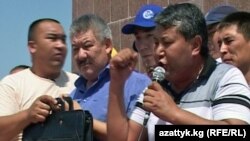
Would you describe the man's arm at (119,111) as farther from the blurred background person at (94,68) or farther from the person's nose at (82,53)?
the person's nose at (82,53)

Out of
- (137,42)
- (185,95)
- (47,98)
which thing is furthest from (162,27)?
(137,42)

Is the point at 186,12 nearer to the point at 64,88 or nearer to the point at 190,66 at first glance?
the point at 190,66

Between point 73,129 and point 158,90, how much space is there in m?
0.51

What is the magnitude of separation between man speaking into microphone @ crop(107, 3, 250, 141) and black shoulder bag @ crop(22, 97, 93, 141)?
14 cm

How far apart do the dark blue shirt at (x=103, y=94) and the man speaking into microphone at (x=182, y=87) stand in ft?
0.55

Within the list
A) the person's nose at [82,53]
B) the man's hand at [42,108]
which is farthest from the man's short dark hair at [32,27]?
the man's hand at [42,108]

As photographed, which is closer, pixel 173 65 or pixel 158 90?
pixel 158 90

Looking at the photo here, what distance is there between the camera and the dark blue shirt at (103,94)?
9.77 ft

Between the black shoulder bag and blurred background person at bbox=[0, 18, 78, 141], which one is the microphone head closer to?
the black shoulder bag

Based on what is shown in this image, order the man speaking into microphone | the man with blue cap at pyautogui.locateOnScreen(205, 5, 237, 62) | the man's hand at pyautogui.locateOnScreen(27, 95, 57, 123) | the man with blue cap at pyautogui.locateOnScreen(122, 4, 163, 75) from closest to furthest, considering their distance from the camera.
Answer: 1. the man speaking into microphone
2. the man's hand at pyautogui.locateOnScreen(27, 95, 57, 123)
3. the man with blue cap at pyautogui.locateOnScreen(205, 5, 237, 62)
4. the man with blue cap at pyautogui.locateOnScreen(122, 4, 163, 75)

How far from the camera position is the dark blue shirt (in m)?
2.98

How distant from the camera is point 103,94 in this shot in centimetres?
311

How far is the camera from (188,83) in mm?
2617

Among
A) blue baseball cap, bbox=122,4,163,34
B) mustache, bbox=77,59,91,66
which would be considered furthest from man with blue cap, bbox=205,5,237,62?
mustache, bbox=77,59,91,66
